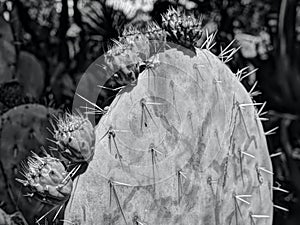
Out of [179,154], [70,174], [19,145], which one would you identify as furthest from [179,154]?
[19,145]

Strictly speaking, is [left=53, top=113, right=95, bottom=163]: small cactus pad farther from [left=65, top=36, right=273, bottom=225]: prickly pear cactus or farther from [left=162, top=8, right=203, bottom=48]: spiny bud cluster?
[left=162, top=8, right=203, bottom=48]: spiny bud cluster

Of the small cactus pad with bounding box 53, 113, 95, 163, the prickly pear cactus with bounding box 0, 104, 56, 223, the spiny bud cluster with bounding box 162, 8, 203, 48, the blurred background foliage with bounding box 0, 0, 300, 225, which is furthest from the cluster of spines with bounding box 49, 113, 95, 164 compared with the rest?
the blurred background foliage with bounding box 0, 0, 300, 225

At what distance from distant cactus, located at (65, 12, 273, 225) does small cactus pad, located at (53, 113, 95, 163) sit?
0.05 m

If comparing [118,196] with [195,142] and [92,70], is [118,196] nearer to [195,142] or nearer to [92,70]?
[195,142]

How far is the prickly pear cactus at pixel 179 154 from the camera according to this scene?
1.64 meters

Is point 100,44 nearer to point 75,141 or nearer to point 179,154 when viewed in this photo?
point 179,154

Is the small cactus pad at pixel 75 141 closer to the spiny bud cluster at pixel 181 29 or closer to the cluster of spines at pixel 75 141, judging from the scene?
the cluster of spines at pixel 75 141

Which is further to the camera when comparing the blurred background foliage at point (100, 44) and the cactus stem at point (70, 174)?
the blurred background foliage at point (100, 44)

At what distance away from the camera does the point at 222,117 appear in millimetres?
1955

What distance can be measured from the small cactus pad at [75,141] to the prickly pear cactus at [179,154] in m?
0.05

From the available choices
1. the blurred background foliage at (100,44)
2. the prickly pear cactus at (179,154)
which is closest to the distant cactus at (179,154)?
the prickly pear cactus at (179,154)

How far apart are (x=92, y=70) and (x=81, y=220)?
4.83 feet

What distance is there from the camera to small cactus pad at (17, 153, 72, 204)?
1.54 metres

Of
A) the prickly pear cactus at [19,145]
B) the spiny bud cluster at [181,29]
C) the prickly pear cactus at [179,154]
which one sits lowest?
the prickly pear cactus at [19,145]
